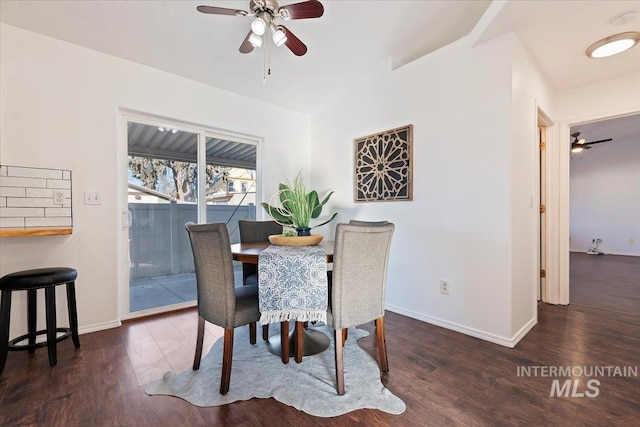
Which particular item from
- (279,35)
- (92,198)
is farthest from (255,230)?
(279,35)

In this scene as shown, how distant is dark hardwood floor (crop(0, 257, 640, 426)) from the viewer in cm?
137

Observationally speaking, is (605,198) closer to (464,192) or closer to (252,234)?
(464,192)

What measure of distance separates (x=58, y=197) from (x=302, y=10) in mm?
2450

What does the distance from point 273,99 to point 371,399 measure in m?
3.39

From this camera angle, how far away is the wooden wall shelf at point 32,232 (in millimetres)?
1968

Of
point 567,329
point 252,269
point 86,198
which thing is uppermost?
point 86,198

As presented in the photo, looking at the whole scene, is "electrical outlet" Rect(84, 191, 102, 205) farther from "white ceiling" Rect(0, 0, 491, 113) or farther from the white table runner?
the white table runner

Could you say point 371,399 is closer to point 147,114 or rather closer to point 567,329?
point 567,329

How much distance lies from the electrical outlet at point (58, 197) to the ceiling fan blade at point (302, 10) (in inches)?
90.7

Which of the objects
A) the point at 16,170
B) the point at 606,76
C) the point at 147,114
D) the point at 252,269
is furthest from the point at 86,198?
the point at 606,76

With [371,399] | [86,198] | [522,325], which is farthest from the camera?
[86,198]

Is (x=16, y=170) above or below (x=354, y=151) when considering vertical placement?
below

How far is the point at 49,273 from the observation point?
6.32 feet

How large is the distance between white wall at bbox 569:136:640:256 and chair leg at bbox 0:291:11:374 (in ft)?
32.5
